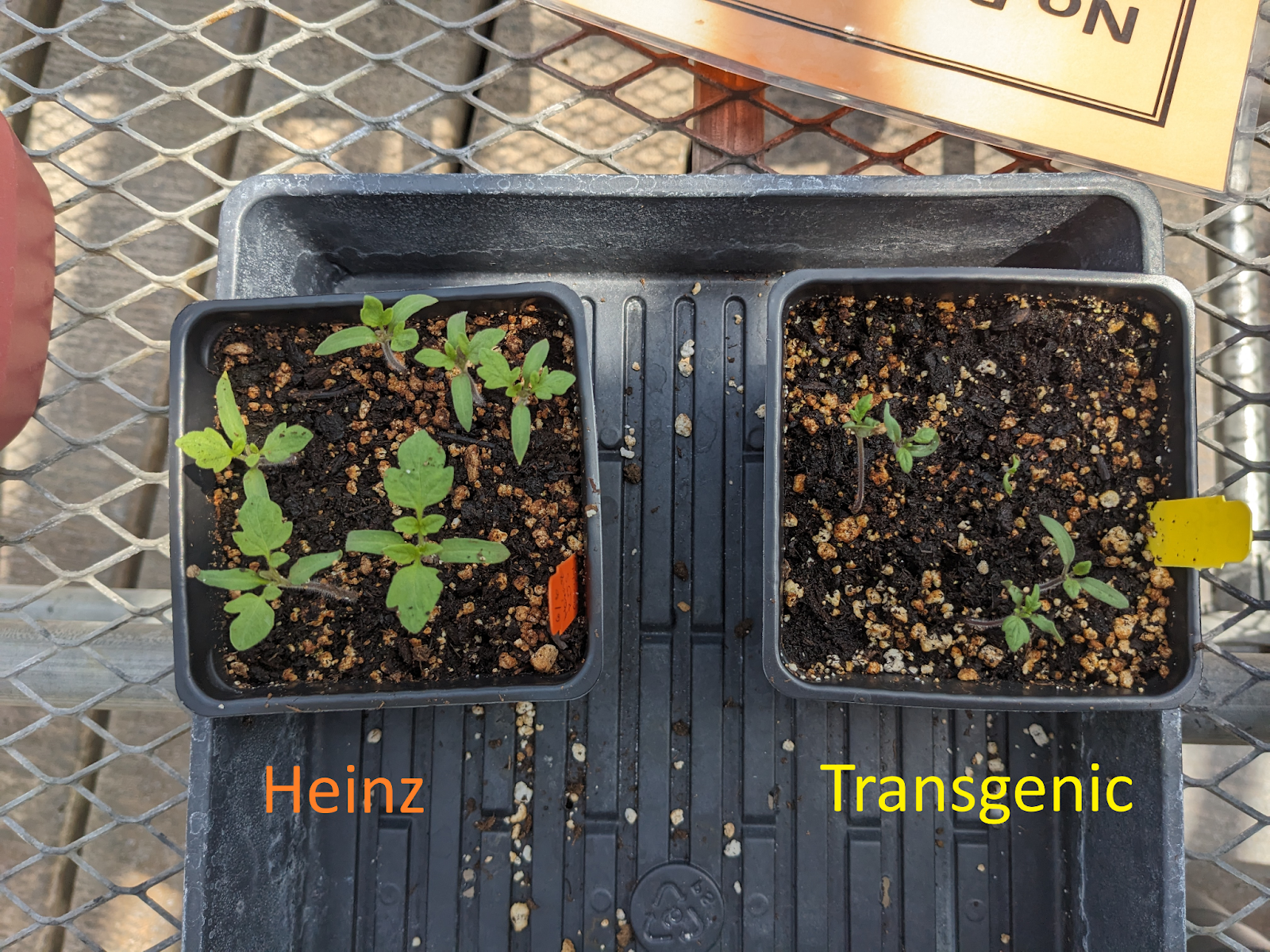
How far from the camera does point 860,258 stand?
828 millimetres

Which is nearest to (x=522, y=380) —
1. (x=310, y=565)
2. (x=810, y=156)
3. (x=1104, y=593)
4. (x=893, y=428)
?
(x=310, y=565)

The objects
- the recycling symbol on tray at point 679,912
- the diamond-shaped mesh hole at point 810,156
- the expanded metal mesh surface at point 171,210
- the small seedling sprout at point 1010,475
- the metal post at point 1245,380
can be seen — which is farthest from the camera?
the diamond-shaped mesh hole at point 810,156

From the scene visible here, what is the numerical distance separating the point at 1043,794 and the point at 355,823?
81 centimetres

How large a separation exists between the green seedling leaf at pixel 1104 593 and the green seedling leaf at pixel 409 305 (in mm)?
672

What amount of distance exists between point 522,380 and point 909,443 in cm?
38

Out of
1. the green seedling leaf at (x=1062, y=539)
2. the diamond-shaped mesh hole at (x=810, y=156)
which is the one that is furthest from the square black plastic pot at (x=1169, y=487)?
the diamond-shaped mesh hole at (x=810, y=156)

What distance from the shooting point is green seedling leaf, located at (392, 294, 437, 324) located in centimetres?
65

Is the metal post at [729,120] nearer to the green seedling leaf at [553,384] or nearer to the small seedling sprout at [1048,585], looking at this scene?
the green seedling leaf at [553,384]

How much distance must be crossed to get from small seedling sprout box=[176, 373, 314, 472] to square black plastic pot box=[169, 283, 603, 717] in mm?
51

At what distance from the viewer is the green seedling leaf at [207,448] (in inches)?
25.1

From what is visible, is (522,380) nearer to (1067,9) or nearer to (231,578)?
(231,578)

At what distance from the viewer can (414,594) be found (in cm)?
59

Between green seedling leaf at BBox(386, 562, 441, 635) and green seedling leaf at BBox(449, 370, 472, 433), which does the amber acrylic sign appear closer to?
green seedling leaf at BBox(449, 370, 472, 433)

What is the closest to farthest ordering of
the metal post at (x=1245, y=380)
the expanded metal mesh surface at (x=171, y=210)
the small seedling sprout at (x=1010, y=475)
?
the small seedling sprout at (x=1010, y=475) → the metal post at (x=1245, y=380) → the expanded metal mesh surface at (x=171, y=210)
